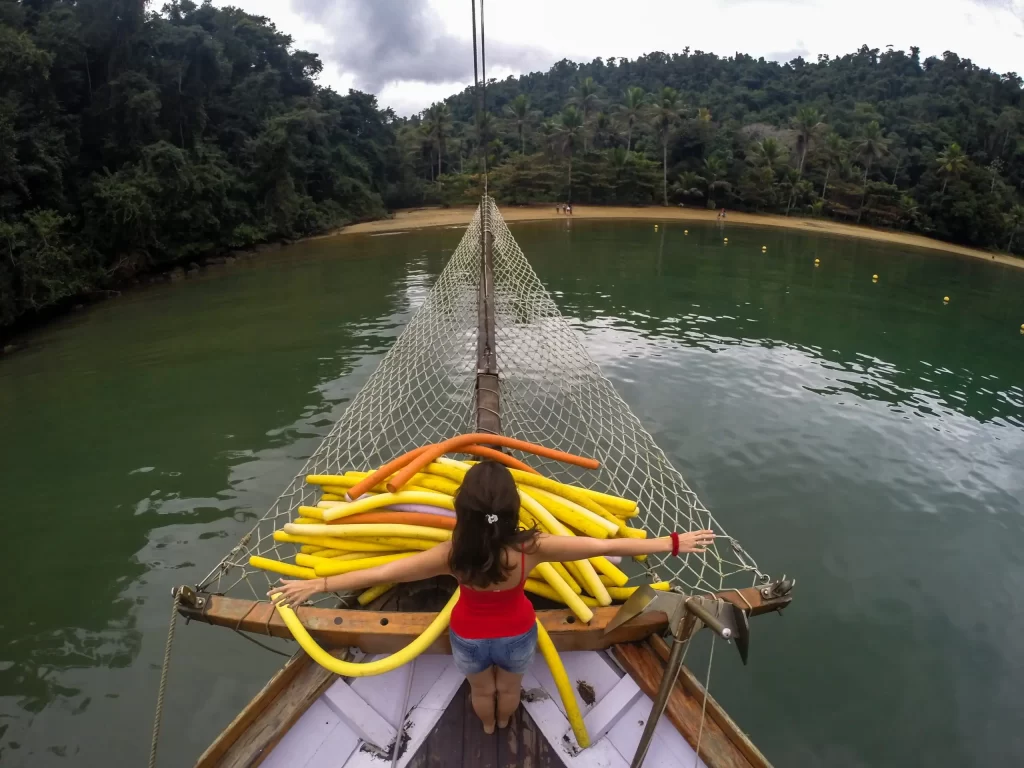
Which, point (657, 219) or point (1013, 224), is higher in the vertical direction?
point (657, 219)

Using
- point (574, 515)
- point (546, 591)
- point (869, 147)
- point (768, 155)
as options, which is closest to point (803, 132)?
point (768, 155)

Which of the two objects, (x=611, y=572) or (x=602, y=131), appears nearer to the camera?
(x=611, y=572)

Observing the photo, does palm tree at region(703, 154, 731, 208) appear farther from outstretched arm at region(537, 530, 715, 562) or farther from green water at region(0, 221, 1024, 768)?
outstretched arm at region(537, 530, 715, 562)

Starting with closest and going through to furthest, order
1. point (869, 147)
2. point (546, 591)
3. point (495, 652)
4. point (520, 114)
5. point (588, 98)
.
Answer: point (495, 652) → point (546, 591) → point (869, 147) → point (520, 114) → point (588, 98)

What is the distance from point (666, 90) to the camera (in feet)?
94.2

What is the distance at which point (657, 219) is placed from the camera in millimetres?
26375

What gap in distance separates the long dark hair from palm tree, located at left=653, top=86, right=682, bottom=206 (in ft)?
101

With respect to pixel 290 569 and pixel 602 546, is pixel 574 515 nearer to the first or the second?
pixel 602 546

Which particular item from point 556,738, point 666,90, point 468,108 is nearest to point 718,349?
point 556,738

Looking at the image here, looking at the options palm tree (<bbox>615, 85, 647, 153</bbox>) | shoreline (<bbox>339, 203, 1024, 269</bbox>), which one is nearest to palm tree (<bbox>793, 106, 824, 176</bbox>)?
shoreline (<bbox>339, 203, 1024, 269</bbox>)

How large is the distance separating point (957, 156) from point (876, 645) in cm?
3062

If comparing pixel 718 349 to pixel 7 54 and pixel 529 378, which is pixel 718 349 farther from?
pixel 7 54

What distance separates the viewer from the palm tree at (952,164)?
25.2m

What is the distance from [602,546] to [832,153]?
33.4 metres
